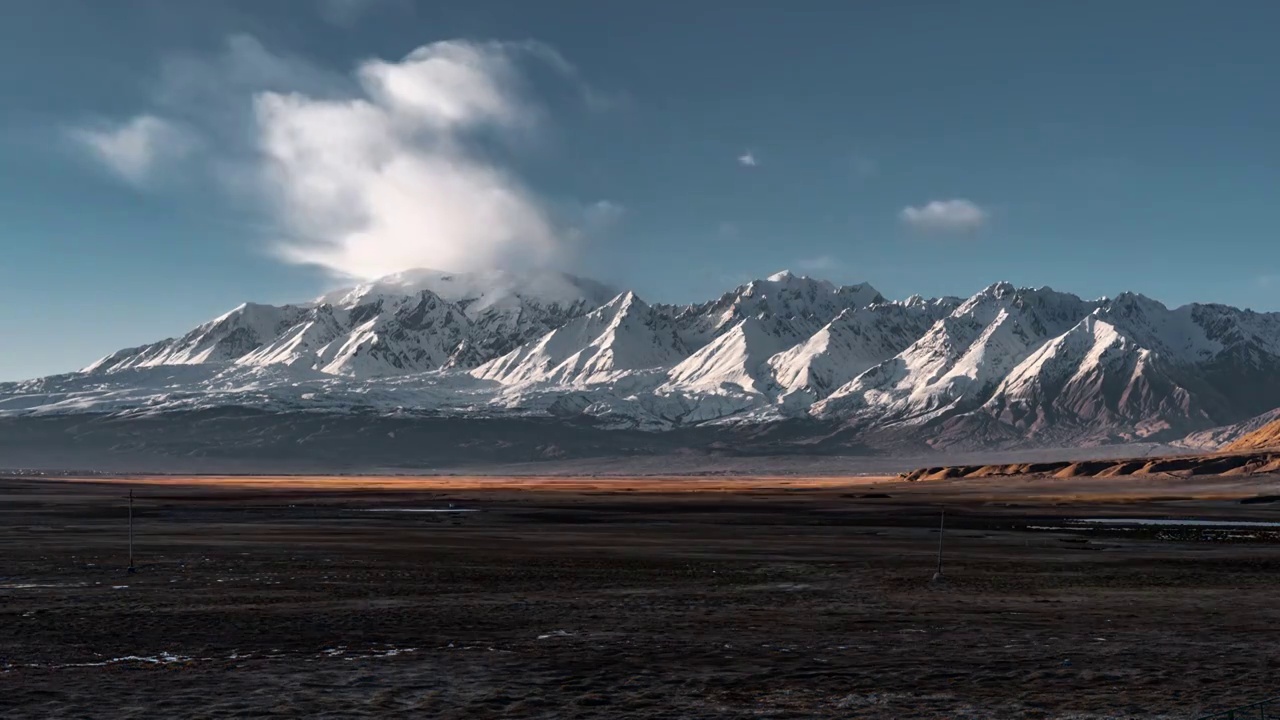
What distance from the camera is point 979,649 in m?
27.4

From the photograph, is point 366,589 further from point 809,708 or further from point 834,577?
point 809,708

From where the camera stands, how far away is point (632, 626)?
3100cm

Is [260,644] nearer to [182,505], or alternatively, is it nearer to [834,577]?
[834,577]

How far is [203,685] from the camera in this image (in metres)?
23.0

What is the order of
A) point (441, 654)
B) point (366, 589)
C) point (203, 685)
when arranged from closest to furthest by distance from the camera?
point (203, 685) < point (441, 654) < point (366, 589)

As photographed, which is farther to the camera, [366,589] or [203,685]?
[366,589]

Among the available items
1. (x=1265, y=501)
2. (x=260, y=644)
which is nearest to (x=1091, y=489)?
(x=1265, y=501)

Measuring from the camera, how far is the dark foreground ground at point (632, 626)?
2200 centimetres

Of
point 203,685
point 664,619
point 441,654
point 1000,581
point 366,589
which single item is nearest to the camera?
point 203,685

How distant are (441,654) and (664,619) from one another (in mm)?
7335

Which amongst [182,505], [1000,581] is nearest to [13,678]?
[1000,581]

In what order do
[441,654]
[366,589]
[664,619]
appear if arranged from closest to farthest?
[441,654], [664,619], [366,589]

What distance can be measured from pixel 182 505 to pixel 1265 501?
9614 centimetres

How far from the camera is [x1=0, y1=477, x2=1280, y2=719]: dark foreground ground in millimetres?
22000
